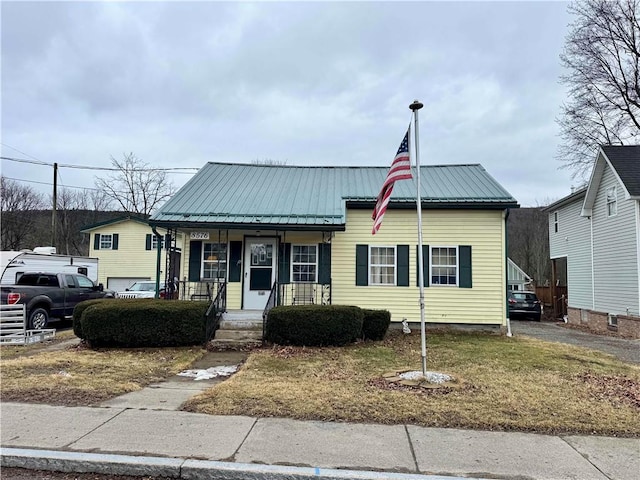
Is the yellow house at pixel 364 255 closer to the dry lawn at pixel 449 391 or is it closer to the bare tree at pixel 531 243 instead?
the dry lawn at pixel 449 391

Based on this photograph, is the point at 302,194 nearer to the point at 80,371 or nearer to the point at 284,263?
the point at 284,263

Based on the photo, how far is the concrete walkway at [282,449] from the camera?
3.91m

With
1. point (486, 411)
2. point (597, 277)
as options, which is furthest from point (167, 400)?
point (597, 277)

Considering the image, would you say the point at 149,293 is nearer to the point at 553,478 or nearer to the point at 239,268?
the point at 239,268

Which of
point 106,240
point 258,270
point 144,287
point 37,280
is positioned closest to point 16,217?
point 106,240

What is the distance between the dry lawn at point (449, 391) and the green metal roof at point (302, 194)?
4502 millimetres

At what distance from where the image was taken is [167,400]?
604cm

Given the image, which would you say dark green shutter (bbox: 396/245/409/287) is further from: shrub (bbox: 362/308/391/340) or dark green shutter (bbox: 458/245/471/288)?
shrub (bbox: 362/308/391/340)

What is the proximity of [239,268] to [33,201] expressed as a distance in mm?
38308

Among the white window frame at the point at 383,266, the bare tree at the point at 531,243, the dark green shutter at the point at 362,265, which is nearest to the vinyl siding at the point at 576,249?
the white window frame at the point at 383,266

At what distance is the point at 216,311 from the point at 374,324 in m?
4.13

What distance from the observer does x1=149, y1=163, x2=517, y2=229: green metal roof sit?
12922 millimetres

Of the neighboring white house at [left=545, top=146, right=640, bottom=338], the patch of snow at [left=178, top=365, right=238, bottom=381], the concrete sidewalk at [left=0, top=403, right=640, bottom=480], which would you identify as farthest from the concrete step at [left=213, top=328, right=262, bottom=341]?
the neighboring white house at [left=545, top=146, right=640, bottom=338]

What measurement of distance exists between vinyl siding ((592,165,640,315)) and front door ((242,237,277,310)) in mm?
12817
